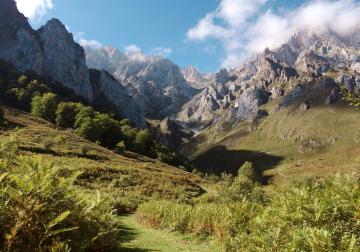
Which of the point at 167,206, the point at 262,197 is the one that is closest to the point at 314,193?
the point at 167,206

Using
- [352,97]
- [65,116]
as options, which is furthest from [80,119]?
[352,97]

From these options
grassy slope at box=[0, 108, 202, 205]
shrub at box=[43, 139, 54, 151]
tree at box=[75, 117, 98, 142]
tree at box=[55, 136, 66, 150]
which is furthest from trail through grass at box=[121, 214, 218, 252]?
tree at box=[75, 117, 98, 142]

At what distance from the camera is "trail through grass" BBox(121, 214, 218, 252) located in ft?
66.4

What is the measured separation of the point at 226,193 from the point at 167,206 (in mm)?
23084

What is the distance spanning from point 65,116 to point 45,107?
8905mm

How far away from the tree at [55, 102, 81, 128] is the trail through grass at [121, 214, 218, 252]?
125 meters

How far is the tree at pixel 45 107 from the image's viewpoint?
149000 millimetres

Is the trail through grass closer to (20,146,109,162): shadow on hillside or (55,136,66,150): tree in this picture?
(20,146,109,162): shadow on hillside

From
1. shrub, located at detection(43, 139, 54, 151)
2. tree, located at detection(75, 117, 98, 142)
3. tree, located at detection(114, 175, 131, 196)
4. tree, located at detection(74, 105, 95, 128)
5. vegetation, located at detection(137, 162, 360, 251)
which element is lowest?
tree, located at detection(114, 175, 131, 196)

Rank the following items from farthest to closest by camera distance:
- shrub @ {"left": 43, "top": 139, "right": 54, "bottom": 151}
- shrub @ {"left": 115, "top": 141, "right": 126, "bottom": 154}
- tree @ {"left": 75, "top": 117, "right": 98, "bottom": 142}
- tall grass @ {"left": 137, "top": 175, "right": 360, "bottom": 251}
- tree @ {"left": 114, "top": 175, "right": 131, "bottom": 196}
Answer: tree @ {"left": 75, "top": 117, "right": 98, "bottom": 142}, shrub @ {"left": 115, "top": 141, "right": 126, "bottom": 154}, shrub @ {"left": 43, "top": 139, "right": 54, "bottom": 151}, tree @ {"left": 114, "top": 175, "right": 131, "bottom": 196}, tall grass @ {"left": 137, "top": 175, "right": 360, "bottom": 251}

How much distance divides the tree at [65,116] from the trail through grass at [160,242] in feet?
411

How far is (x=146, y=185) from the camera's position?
206 feet

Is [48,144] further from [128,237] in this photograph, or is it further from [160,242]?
[160,242]

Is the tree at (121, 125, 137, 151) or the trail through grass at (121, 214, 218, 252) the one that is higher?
the tree at (121, 125, 137, 151)
